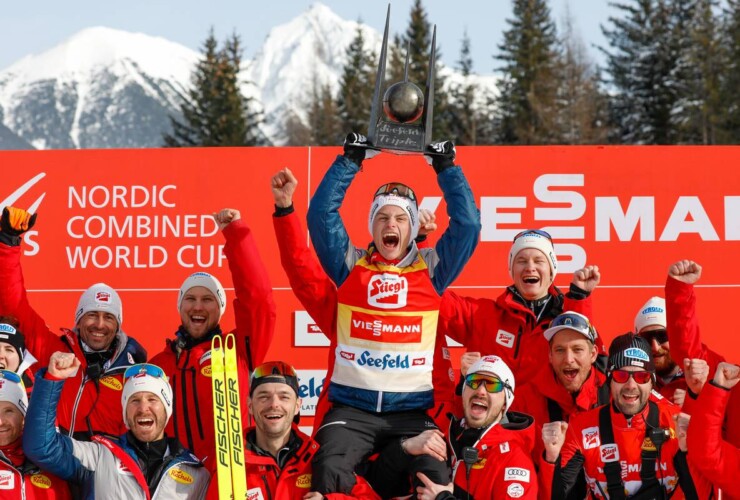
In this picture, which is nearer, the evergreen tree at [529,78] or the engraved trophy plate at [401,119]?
the engraved trophy plate at [401,119]

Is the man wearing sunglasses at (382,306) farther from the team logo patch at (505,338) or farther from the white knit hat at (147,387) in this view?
the white knit hat at (147,387)

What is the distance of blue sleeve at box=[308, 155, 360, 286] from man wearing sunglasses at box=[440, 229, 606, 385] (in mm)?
682

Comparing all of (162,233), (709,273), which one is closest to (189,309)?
(162,233)

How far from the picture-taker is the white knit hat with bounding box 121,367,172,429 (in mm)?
4970

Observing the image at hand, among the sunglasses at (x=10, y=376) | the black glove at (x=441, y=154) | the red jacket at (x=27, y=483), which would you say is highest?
the black glove at (x=441, y=154)

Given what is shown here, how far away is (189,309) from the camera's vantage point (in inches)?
229

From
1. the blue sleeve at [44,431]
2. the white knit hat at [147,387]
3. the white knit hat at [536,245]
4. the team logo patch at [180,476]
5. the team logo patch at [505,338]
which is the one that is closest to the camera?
the blue sleeve at [44,431]

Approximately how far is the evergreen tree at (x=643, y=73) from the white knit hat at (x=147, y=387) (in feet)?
111

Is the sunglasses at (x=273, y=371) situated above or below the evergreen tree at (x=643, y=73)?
below

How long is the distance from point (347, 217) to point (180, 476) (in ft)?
11.5

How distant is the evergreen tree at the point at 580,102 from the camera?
40031 mm

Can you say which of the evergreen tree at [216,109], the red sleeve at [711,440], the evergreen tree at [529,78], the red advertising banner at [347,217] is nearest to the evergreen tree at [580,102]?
the evergreen tree at [529,78]

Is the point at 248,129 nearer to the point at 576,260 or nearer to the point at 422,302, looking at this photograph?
the point at 576,260

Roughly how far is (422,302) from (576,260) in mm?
3030
